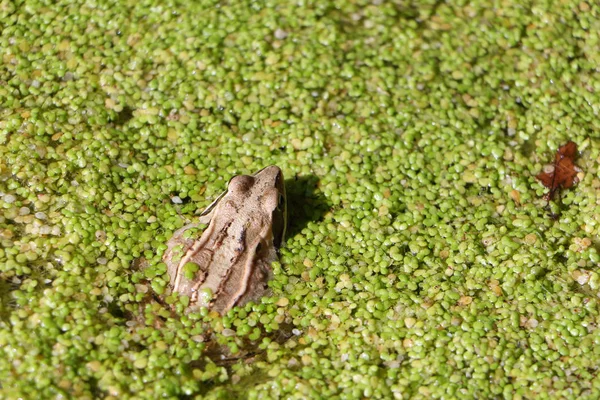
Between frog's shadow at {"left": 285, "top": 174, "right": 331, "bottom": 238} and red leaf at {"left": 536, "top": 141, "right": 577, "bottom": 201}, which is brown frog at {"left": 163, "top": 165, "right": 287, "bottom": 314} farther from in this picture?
red leaf at {"left": 536, "top": 141, "right": 577, "bottom": 201}

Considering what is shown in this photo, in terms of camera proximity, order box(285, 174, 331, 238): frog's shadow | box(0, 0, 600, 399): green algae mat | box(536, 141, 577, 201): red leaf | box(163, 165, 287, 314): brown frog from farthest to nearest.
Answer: box(536, 141, 577, 201): red leaf, box(285, 174, 331, 238): frog's shadow, box(163, 165, 287, 314): brown frog, box(0, 0, 600, 399): green algae mat

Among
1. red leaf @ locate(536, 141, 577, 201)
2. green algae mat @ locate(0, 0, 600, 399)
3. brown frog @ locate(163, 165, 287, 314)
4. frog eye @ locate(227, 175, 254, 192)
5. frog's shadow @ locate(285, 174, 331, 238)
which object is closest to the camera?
green algae mat @ locate(0, 0, 600, 399)

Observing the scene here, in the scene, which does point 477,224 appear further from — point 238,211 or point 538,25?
point 538,25

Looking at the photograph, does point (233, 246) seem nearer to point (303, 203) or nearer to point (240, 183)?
point (240, 183)

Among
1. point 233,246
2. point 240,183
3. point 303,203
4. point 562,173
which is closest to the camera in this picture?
point 233,246

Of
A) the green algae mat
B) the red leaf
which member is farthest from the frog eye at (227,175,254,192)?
the red leaf

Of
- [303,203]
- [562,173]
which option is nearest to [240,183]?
[303,203]

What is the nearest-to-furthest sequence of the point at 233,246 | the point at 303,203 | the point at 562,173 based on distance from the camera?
1. the point at 233,246
2. the point at 303,203
3. the point at 562,173
